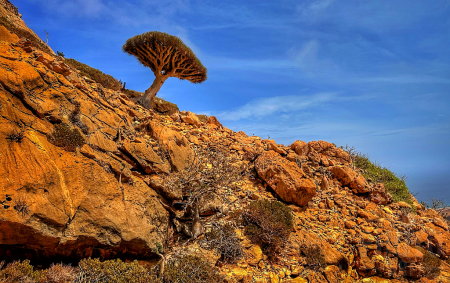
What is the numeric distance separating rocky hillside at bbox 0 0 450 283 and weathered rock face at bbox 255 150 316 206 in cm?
4

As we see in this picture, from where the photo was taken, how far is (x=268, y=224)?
6.23 meters

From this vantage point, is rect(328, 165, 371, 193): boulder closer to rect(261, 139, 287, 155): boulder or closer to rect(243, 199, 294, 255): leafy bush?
rect(261, 139, 287, 155): boulder

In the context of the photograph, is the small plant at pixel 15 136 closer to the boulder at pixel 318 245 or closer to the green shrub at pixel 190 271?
the green shrub at pixel 190 271

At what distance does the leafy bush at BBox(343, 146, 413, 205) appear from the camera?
35.8ft

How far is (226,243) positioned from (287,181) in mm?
3207

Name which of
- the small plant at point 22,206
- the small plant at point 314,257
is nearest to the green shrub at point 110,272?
the small plant at point 22,206

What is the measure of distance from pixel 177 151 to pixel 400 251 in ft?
25.2

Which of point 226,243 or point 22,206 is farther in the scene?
point 226,243

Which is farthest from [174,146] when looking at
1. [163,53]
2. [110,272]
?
[163,53]

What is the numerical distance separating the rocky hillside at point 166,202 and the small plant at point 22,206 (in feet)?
0.06

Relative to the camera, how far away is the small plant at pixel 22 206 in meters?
3.86

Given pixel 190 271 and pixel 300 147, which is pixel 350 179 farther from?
pixel 190 271

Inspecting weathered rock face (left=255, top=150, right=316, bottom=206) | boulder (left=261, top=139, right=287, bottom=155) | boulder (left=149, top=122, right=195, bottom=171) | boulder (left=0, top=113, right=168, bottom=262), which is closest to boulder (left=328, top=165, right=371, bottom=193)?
boulder (left=261, top=139, right=287, bottom=155)

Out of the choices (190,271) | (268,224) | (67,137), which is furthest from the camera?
(268,224)
